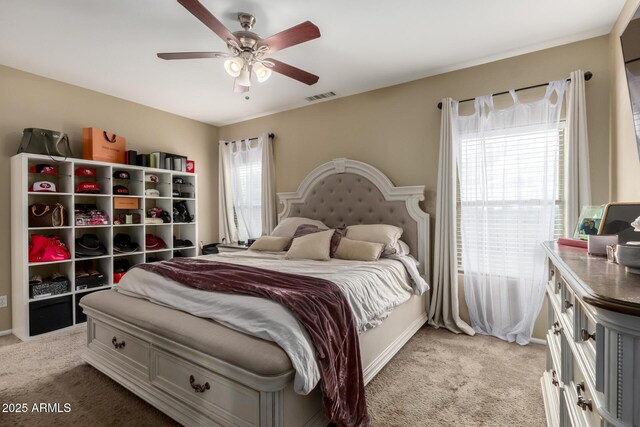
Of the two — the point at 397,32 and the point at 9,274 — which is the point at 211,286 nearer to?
the point at 397,32

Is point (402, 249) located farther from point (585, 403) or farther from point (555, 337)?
point (585, 403)

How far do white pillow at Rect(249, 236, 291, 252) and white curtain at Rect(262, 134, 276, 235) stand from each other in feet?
2.81

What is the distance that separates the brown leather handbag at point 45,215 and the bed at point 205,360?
4.46 feet

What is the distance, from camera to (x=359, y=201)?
3631 millimetres

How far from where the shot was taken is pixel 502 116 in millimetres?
2863

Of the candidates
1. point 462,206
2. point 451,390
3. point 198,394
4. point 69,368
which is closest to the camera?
point 198,394

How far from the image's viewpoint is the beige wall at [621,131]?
1.95 metres

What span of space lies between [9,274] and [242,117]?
3.28 metres

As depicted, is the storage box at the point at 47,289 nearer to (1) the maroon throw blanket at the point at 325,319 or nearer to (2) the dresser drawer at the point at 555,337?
(1) the maroon throw blanket at the point at 325,319

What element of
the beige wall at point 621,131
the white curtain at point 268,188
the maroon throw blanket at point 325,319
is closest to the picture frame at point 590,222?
the beige wall at point 621,131

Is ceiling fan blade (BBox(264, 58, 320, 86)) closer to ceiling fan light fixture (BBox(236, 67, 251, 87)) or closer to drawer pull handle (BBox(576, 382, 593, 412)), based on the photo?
ceiling fan light fixture (BBox(236, 67, 251, 87))

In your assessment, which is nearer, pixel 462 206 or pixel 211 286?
pixel 211 286

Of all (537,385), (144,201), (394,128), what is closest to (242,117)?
(144,201)

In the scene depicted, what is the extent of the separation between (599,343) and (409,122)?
2978 millimetres
